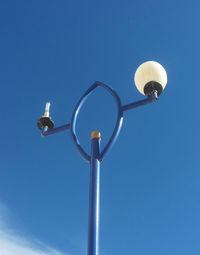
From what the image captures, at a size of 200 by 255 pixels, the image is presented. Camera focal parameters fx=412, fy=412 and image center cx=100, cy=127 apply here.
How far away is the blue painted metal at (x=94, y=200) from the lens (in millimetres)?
4121

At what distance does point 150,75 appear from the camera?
5496 mm

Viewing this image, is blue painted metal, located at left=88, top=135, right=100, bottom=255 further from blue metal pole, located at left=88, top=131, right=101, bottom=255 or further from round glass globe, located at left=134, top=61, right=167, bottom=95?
round glass globe, located at left=134, top=61, right=167, bottom=95

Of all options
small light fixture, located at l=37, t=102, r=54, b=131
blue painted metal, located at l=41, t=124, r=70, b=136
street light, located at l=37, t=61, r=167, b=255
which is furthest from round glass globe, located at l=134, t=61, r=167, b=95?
small light fixture, located at l=37, t=102, r=54, b=131

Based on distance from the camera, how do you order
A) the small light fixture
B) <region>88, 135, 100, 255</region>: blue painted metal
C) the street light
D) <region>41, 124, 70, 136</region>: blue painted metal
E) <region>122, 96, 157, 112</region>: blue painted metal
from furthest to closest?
the small light fixture < <region>41, 124, 70, 136</region>: blue painted metal < <region>122, 96, 157, 112</region>: blue painted metal < the street light < <region>88, 135, 100, 255</region>: blue painted metal

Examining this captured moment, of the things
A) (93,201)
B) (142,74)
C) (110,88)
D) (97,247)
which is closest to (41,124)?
(110,88)

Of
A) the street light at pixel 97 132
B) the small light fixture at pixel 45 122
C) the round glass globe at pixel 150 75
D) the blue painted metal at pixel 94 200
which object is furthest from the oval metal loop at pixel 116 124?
the small light fixture at pixel 45 122

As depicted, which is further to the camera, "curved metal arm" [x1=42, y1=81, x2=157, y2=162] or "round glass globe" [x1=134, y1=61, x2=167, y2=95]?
"round glass globe" [x1=134, y1=61, x2=167, y2=95]

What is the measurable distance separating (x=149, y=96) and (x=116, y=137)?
78 cm

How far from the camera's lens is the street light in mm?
4309

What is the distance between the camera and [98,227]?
4258mm

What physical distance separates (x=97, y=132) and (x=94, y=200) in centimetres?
97

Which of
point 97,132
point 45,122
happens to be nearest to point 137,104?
point 97,132

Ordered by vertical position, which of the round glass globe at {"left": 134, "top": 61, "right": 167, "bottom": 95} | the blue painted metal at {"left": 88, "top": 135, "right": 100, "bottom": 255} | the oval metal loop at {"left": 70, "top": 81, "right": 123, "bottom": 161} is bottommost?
the blue painted metal at {"left": 88, "top": 135, "right": 100, "bottom": 255}

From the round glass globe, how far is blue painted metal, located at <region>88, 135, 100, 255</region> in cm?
110
